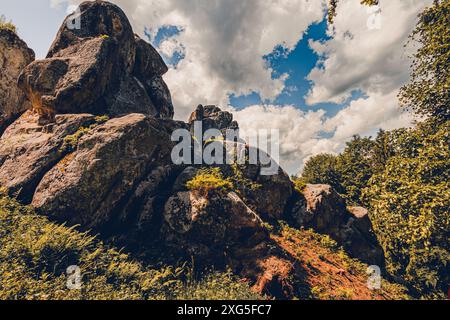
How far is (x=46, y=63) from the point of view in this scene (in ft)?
54.6

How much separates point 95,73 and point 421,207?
79.0 ft

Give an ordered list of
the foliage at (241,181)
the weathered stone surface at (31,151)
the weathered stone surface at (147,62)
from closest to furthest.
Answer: the weathered stone surface at (31,151) → the foliage at (241,181) → the weathered stone surface at (147,62)

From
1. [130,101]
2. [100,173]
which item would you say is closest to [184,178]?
[100,173]

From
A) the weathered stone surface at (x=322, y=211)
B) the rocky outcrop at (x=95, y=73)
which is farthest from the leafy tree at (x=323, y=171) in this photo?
the rocky outcrop at (x=95, y=73)

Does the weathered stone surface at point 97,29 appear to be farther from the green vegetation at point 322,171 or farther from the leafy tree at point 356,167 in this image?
the leafy tree at point 356,167

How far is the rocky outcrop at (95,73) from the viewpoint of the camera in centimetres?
1611

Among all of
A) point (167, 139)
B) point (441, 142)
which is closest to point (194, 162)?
point (167, 139)

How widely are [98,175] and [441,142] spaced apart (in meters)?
20.3

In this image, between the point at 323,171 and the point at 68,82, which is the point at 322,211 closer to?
the point at 323,171

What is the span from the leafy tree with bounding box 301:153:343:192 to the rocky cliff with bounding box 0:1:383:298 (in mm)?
8759

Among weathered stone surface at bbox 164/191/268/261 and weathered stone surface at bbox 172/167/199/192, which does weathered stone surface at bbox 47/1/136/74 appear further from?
weathered stone surface at bbox 164/191/268/261

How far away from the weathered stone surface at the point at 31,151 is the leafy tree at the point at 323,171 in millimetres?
27291

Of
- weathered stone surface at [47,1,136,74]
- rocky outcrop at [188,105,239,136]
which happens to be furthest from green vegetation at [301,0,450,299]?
rocky outcrop at [188,105,239,136]

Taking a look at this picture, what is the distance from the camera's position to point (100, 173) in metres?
11.9
